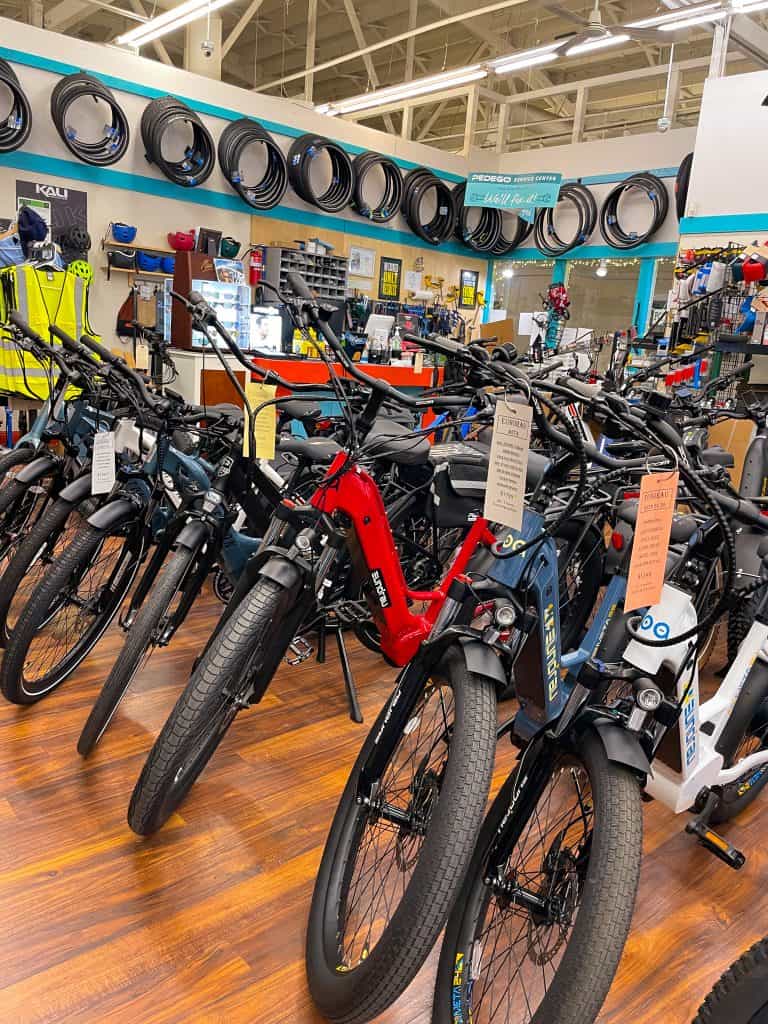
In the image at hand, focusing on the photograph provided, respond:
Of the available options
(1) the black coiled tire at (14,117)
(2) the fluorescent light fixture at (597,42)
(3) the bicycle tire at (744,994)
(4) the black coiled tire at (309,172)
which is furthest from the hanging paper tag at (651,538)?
(4) the black coiled tire at (309,172)

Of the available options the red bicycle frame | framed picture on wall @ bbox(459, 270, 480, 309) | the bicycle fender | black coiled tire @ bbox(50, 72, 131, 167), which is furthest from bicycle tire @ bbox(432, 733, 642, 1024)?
framed picture on wall @ bbox(459, 270, 480, 309)

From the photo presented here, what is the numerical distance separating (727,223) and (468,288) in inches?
211

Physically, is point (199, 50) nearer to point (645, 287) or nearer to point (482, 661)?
point (645, 287)

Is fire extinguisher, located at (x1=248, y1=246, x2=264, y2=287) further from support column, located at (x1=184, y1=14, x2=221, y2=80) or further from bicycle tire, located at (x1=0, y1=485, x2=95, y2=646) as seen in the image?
bicycle tire, located at (x1=0, y1=485, x2=95, y2=646)

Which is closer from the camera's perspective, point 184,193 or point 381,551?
point 381,551

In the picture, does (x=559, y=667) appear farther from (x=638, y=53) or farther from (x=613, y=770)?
(x=638, y=53)

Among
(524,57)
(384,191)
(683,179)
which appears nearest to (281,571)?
(524,57)

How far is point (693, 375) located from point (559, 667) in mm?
4072

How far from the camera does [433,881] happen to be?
4.06 feet

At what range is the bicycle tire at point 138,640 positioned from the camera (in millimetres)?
2041

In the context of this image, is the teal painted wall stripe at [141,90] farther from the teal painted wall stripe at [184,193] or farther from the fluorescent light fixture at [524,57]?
the fluorescent light fixture at [524,57]

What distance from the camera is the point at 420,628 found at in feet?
7.25

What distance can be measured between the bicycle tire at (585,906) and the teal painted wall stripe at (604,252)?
925cm

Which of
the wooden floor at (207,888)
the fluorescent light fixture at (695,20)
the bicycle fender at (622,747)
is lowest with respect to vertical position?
the wooden floor at (207,888)
